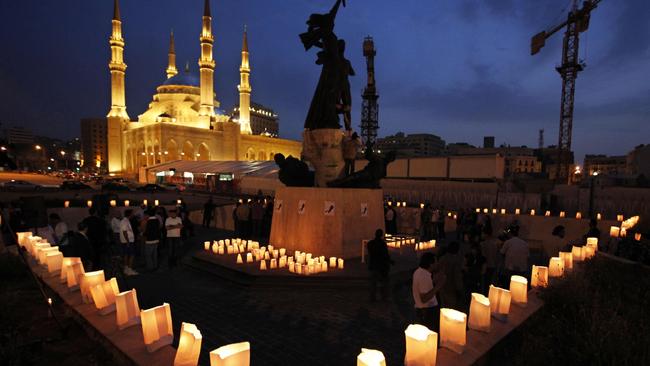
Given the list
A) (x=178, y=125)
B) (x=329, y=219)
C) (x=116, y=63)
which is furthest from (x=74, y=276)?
(x=116, y=63)

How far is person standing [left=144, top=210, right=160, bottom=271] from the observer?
8.20 m

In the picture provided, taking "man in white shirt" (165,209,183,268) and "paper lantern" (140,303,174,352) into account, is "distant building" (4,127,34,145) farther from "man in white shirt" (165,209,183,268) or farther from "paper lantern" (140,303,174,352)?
"paper lantern" (140,303,174,352)

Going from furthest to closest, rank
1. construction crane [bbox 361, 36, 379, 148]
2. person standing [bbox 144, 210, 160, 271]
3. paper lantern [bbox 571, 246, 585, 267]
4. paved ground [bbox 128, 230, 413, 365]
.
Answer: construction crane [bbox 361, 36, 379, 148] < person standing [bbox 144, 210, 160, 271] < paper lantern [bbox 571, 246, 585, 267] < paved ground [bbox 128, 230, 413, 365]

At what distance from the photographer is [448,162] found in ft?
68.1

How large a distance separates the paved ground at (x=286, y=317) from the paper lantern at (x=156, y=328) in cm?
112

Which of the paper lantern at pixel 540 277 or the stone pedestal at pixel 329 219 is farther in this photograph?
the stone pedestal at pixel 329 219

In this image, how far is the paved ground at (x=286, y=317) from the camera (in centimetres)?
470

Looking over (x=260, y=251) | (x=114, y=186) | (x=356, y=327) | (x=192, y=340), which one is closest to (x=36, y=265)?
(x=260, y=251)

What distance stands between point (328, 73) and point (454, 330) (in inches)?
344

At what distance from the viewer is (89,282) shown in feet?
14.6

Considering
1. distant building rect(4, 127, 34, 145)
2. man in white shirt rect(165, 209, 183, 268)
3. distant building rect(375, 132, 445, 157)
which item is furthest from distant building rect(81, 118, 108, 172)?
man in white shirt rect(165, 209, 183, 268)

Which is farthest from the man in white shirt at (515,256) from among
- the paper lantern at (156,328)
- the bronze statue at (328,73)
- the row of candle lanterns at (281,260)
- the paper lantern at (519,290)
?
the bronze statue at (328,73)

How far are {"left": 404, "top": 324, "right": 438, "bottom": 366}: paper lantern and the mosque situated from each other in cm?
5791

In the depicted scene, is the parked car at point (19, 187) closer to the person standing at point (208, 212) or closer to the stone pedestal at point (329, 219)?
the person standing at point (208, 212)
